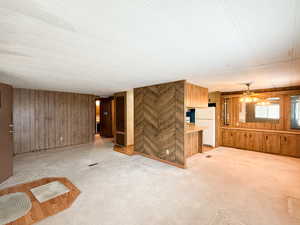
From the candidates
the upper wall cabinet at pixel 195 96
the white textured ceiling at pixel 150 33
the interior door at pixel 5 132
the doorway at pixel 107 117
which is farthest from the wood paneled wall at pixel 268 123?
the interior door at pixel 5 132

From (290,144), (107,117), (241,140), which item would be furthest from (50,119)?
(290,144)

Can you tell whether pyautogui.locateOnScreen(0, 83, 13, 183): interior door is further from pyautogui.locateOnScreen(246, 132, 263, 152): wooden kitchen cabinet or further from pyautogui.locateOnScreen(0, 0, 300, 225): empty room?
pyautogui.locateOnScreen(246, 132, 263, 152): wooden kitchen cabinet

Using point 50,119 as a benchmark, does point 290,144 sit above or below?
below

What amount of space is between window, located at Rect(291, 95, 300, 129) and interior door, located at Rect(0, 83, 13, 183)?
8.44 meters

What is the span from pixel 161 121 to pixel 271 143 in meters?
4.23

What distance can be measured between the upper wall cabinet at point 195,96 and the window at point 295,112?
9.77 ft

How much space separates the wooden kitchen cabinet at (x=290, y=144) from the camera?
15.1 ft

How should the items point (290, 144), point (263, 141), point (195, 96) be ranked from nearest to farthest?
point (195, 96) → point (290, 144) → point (263, 141)

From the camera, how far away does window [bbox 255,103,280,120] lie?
515 centimetres

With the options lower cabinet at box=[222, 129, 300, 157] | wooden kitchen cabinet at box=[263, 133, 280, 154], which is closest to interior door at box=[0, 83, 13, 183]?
lower cabinet at box=[222, 129, 300, 157]

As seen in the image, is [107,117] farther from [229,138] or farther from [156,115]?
[229,138]

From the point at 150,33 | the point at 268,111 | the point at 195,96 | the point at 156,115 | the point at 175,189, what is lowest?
the point at 175,189

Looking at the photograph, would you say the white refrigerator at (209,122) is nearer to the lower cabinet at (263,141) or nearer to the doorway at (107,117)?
the lower cabinet at (263,141)

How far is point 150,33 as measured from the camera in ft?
5.15
